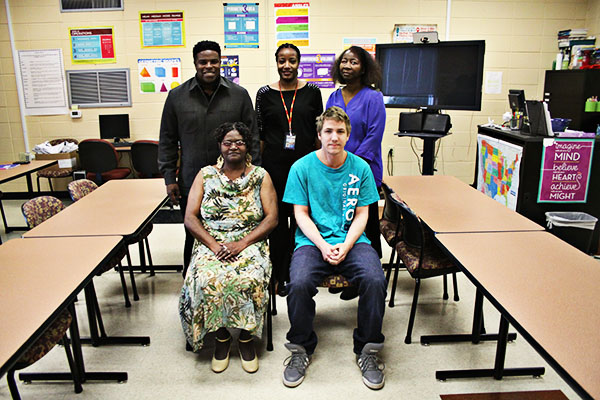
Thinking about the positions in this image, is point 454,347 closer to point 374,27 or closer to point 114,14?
point 374,27

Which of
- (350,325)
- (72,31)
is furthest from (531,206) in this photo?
(72,31)

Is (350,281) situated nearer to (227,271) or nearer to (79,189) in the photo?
(227,271)

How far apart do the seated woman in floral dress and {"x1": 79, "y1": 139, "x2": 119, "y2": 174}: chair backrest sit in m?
3.12

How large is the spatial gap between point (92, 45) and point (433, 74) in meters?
4.11

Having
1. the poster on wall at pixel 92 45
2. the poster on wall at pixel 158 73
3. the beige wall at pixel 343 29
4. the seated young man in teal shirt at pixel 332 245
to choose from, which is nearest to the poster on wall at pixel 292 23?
the beige wall at pixel 343 29

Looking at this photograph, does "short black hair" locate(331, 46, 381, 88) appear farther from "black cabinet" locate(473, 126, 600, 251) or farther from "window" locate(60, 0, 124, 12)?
"window" locate(60, 0, 124, 12)

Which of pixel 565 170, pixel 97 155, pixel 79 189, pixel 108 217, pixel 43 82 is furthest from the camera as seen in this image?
pixel 43 82

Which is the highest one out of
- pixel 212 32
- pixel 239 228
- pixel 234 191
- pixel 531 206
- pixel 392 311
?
pixel 212 32

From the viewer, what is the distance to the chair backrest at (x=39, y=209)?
2646 mm

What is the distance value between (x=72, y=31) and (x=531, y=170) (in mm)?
5413

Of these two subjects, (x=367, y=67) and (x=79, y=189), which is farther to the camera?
(x=79, y=189)

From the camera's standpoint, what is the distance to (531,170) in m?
4.05

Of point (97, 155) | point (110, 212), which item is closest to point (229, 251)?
point (110, 212)

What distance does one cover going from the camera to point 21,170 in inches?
179
